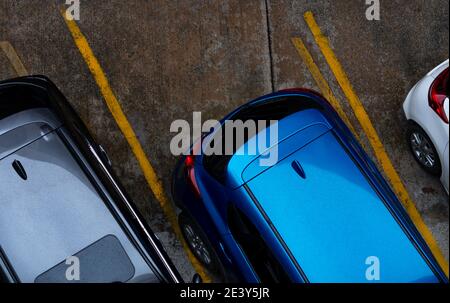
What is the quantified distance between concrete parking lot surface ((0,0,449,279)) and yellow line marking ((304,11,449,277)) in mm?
69

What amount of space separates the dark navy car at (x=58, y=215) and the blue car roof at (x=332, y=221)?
120 centimetres

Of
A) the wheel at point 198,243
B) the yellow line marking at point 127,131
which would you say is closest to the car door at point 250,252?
the wheel at point 198,243

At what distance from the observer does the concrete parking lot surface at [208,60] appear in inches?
256

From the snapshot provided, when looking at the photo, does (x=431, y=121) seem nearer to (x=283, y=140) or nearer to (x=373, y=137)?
(x=373, y=137)

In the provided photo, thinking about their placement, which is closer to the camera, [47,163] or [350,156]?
[47,163]

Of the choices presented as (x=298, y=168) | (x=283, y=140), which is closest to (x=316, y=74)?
(x=283, y=140)

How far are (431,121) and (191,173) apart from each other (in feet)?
9.23

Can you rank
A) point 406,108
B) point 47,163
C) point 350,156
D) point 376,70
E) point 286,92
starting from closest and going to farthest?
1. point 47,163
2. point 350,156
3. point 286,92
4. point 406,108
5. point 376,70

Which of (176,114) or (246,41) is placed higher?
(246,41)

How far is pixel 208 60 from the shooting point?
6.75 m
